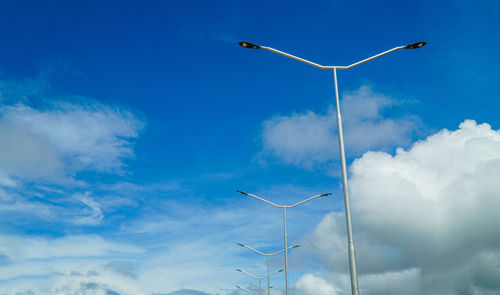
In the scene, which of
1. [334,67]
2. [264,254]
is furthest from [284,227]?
[334,67]

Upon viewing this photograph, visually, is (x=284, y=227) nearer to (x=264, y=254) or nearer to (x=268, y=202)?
(x=268, y=202)

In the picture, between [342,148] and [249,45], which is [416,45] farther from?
[249,45]

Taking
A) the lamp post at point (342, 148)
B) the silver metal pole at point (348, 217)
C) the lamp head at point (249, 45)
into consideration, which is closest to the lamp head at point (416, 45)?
the lamp post at point (342, 148)

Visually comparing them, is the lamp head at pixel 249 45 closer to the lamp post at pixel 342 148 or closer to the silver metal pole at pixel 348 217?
the lamp post at pixel 342 148

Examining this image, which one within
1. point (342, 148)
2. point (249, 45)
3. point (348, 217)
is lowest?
point (348, 217)

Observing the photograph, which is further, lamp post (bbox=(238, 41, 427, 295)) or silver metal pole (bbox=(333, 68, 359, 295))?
lamp post (bbox=(238, 41, 427, 295))

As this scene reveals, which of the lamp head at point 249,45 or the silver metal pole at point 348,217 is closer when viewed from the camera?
the silver metal pole at point 348,217

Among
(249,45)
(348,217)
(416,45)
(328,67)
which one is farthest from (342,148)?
(249,45)

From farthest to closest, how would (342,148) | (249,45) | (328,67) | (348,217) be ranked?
(328,67) < (249,45) < (342,148) < (348,217)

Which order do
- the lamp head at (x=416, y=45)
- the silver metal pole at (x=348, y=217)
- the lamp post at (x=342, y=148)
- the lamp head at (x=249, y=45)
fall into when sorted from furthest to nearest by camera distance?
the lamp head at (x=249, y=45) → the lamp head at (x=416, y=45) → the lamp post at (x=342, y=148) → the silver metal pole at (x=348, y=217)

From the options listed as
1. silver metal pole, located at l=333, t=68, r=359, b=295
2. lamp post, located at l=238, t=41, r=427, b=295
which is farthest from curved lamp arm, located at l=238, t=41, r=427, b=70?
silver metal pole, located at l=333, t=68, r=359, b=295

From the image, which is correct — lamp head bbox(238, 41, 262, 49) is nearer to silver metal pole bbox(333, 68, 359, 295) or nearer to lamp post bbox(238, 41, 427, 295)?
lamp post bbox(238, 41, 427, 295)

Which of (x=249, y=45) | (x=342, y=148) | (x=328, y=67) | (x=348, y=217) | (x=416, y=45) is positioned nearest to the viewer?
(x=348, y=217)

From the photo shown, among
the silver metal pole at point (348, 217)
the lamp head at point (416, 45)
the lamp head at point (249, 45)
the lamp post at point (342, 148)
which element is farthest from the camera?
the lamp head at point (249, 45)
